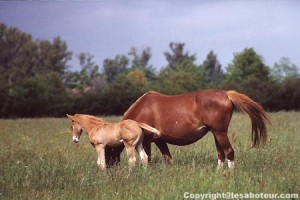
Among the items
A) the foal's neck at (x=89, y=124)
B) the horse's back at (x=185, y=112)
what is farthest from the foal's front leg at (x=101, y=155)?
the horse's back at (x=185, y=112)

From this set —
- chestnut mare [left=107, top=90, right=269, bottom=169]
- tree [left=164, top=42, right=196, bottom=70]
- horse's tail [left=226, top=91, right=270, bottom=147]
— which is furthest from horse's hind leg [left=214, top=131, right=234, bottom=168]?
tree [left=164, top=42, right=196, bottom=70]

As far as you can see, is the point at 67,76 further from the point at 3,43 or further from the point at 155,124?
the point at 155,124

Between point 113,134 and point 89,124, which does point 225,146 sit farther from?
point 89,124

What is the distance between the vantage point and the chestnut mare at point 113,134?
7.96 meters

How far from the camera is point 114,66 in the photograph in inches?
3497

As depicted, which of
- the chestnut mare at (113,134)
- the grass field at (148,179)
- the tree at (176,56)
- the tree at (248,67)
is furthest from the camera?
the tree at (176,56)

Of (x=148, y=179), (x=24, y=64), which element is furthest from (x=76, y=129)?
(x=24, y=64)

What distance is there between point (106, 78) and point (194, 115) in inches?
3138

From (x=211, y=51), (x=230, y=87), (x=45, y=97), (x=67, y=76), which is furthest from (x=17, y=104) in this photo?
(x=211, y=51)

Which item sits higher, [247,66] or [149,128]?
[247,66]

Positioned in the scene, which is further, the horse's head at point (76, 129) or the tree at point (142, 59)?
the tree at point (142, 59)

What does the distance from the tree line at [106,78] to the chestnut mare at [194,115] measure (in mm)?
9115

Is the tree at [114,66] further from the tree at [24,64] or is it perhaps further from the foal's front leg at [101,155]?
the foal's front leg at [101,155]

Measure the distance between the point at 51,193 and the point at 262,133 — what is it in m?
4.56
